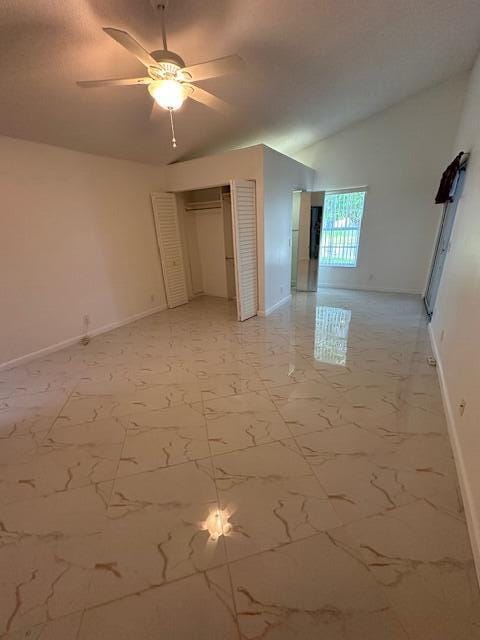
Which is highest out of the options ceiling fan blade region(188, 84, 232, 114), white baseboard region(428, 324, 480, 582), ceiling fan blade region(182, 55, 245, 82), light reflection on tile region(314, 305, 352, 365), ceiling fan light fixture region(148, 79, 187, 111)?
ceiling fan blade region(188, 84, 232, 114)

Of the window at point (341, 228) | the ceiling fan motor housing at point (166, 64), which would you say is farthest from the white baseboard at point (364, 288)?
the ceiling fan motor housing at point (166, 64)

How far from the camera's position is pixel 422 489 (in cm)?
142

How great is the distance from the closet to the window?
2159 millimetres

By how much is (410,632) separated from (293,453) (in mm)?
829

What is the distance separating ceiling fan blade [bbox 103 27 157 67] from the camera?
126 centimetres

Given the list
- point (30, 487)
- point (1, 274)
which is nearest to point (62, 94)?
point (1, 274)

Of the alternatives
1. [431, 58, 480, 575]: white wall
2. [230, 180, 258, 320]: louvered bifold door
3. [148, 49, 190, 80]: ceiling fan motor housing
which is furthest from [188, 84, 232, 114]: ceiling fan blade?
[431, 58, 480, 575]: white wall

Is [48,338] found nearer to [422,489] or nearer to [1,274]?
[1,274]

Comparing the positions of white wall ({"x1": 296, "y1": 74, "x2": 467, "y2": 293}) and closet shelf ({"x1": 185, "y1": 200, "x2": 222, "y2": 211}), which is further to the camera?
closet shelf ({"x1": 185, "y1": 200, "x2": 222, "y2": 211})

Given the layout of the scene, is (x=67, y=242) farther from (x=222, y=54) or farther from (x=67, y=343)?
(x=222, y=54)

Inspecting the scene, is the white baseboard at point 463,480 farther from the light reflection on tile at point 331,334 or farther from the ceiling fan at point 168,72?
the ceiling fan at point 168,72

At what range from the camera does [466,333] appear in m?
1.83

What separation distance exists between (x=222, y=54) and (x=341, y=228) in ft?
12.9

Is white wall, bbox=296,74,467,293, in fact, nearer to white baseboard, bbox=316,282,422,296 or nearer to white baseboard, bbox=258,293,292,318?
white baseboard, bbox=316,282,422,296
